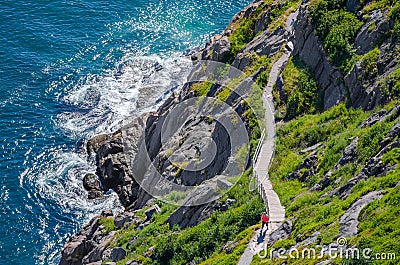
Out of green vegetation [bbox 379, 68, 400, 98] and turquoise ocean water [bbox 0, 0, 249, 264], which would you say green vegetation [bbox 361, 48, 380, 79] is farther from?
turquoise ocean water [bbox 0, 0, 249, 264]

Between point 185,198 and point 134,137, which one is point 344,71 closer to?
point 185,198

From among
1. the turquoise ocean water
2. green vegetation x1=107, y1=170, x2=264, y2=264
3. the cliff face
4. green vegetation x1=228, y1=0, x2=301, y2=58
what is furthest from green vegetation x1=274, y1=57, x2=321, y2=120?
the turquoise ocean water

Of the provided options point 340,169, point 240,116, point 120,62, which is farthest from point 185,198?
point 120,62

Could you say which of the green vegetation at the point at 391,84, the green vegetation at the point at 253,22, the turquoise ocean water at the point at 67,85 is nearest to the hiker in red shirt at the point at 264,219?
the green vegetation at the point at 391,84

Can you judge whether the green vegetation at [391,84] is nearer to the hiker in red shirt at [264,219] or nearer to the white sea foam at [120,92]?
the hiker in red shirt at [264,219]

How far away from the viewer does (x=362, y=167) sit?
43562 mm

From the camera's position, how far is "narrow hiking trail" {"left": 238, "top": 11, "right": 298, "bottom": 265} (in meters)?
44.5

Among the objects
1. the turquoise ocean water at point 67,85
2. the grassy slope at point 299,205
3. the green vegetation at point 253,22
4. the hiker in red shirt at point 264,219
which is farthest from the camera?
the green vegetation at point 253,22

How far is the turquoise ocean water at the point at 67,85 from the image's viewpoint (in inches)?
3012

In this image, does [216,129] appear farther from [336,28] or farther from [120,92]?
[120,92]

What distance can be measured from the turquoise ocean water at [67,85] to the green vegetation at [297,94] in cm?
2645

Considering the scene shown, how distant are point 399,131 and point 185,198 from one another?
2295cm

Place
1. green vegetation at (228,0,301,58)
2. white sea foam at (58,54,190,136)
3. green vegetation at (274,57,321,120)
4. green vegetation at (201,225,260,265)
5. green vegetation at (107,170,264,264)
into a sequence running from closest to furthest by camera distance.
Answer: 1. green vegetation at (201,225,260,265)
2. green vegetation at (107,170,264,264)
3. green vegetation at (274,57,321,120)
4. green vegetation at (228,0,301,58)
5. white sea foam at (58,54,190,136)

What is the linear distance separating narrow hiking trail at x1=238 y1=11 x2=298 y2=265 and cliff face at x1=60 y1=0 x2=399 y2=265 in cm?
118
